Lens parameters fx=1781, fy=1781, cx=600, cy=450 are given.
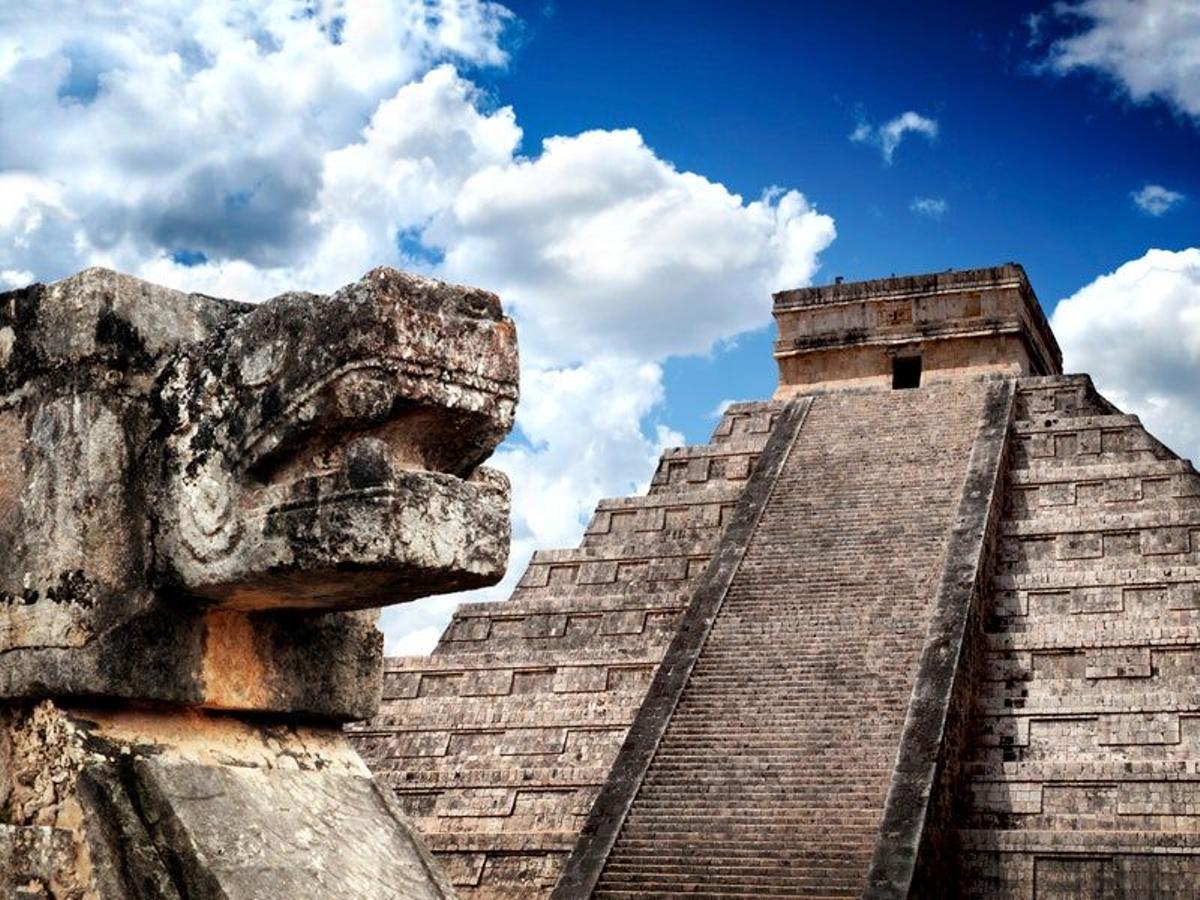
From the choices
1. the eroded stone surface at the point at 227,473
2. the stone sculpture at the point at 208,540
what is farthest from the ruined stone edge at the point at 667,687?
the eroded stone surface at the point at 227,473

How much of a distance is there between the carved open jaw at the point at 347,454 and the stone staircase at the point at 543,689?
37.9 feet

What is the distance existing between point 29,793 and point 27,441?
77cm

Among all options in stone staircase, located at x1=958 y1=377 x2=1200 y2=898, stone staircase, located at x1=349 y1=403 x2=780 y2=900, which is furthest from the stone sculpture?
stone staircase, located at x1=349 y1=403 x2=780 y2=900

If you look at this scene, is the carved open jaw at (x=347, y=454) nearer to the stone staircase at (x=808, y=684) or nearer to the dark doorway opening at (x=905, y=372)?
the stone staircase at (x=808, y=684)

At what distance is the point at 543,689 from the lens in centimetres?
1692

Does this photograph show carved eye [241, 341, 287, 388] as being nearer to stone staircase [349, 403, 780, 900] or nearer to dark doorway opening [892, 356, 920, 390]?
stone staircase [349, 403, 780, 900]

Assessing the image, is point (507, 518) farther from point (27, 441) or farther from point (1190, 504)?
point (1190, 504)

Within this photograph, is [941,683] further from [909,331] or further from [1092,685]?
[909,331]

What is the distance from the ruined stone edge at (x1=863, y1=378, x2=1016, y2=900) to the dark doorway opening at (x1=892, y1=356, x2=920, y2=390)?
285 cm

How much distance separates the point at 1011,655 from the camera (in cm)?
1552

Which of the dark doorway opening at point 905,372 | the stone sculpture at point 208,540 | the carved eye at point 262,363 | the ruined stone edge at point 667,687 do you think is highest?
the dark doorway opening at point 905,372

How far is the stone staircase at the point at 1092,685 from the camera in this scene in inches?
534

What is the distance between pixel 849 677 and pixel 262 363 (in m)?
11.9

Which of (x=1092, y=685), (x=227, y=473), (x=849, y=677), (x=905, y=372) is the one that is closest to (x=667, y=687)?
(x=849, y=677)
